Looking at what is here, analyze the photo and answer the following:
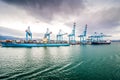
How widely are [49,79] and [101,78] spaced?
424 inches

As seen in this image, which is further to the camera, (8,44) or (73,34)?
(73,34)

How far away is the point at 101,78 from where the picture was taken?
21.9m

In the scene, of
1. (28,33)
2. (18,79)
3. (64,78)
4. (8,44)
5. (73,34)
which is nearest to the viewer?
(18,79)

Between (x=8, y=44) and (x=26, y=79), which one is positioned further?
(x=8, y=44)

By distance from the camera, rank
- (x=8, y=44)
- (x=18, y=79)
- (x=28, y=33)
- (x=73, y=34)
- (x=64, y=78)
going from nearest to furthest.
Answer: (x=18, y=79) < (x=64, y=78) < (x=8, y=44) < (x=28, y=33) < (x=73, y=34)

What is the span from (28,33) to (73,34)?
284 ft

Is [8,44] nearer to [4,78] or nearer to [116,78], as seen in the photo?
[4,78]

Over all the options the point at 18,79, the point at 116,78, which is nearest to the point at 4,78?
the point at 18,79

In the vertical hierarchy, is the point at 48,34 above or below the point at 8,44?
above

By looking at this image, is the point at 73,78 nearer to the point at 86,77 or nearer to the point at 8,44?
the point at 86,77

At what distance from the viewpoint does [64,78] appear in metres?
21.4

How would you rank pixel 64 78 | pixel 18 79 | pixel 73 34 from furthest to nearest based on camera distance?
pixel 73 34
pixel 64 78
pixel 18 79

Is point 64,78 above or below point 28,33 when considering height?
below

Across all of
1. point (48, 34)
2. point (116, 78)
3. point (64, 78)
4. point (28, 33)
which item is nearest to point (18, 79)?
point (64, 78)
